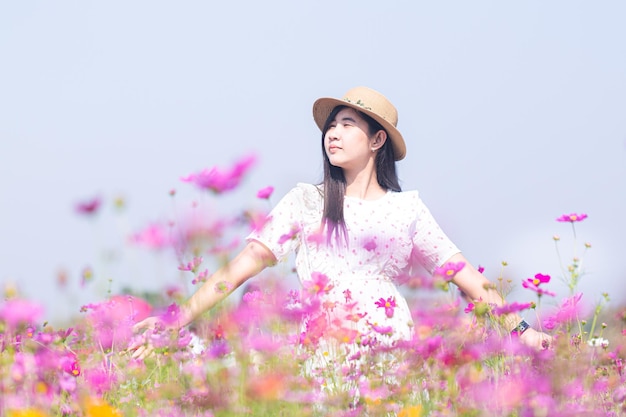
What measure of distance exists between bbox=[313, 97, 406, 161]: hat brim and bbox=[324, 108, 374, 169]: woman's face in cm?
6

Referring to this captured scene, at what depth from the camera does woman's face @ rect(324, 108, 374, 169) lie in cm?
386

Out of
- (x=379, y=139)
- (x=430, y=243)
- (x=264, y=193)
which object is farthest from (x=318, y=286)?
(x=379, y=139)

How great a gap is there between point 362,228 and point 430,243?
353 millimetres

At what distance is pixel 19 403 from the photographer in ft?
7.51

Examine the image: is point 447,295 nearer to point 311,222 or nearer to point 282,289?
point 282,289

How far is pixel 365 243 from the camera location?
3.68m

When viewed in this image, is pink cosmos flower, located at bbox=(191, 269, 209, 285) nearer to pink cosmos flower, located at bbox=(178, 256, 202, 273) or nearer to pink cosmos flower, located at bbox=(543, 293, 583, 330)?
pink cosmos flower, located at bbox=(178, 256, 202, 273)

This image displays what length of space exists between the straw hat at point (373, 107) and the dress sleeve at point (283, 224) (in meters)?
0.46

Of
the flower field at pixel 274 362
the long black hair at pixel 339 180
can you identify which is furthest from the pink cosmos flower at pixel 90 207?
the long black hair at pixel 339 180

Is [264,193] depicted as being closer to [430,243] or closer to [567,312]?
[567,312]

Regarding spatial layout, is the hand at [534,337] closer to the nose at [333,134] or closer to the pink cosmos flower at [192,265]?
the nose at [333,134]

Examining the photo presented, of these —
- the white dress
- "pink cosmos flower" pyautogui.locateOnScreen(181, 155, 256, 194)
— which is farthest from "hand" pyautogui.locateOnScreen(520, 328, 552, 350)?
"pink cosmos flower" pyautogui.locateOnScreen(181, 155, 256, 194)

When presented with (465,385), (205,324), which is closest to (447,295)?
(465,385)

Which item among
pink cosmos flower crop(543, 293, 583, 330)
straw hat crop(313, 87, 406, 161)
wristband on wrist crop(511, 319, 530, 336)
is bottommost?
wristband on wrist crop(511, 319, 530, 336)
